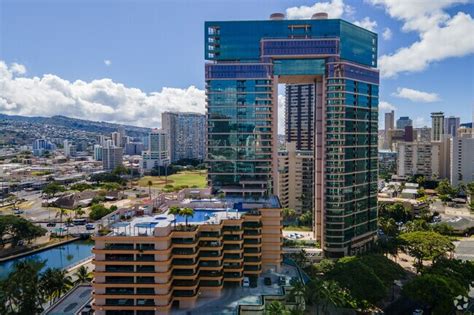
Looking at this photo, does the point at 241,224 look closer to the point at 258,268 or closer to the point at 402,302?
the point at 258,268

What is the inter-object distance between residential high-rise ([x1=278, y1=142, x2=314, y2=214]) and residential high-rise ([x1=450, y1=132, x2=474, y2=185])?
67775mm

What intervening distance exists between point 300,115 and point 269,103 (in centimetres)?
7099

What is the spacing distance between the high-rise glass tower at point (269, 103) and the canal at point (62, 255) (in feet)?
104

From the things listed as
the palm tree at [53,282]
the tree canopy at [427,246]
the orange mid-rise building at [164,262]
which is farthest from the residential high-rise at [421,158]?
the palm tree at [53,282]

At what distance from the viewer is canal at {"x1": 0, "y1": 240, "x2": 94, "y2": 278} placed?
6504 centimetres

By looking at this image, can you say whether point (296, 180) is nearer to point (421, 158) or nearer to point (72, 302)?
point (72, 302)

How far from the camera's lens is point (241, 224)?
4403cm

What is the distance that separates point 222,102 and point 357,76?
999 inches

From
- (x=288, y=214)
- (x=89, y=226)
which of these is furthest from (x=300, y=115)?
(x=89, y=226)

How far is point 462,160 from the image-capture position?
128 m

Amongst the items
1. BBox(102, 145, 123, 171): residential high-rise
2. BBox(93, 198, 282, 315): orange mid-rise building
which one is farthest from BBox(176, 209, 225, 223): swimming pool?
BBox(102, 145, 123, 171): residential high-rise

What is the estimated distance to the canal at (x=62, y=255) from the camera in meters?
65.0

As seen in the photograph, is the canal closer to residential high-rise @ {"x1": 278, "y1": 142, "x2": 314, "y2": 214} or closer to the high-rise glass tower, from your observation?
the high-rise glass tower

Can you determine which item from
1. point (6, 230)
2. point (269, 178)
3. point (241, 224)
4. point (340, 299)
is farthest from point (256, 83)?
point (6, 230)
